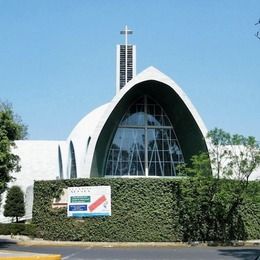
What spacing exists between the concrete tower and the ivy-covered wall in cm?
2125

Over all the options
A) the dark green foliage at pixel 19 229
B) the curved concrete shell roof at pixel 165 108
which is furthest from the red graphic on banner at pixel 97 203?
the curved concrete shell roof at pixel 165 108

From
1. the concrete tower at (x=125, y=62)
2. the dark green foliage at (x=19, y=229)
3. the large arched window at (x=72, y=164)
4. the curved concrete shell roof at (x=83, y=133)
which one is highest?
the concrete tower at (x=125, y=62)

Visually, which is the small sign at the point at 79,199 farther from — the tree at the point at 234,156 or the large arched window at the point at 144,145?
the large arched window at the point at 144,145

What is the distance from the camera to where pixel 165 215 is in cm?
2769

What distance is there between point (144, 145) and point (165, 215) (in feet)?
36.1

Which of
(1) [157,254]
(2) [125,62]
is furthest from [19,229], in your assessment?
(2) [125,62]

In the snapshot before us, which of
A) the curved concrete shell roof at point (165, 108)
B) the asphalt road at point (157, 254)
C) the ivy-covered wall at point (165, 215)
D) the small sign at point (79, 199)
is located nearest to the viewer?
the asphalt road at point (157, 254)

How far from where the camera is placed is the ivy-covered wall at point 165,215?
1081 inches

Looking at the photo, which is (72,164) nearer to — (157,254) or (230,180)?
(230,180)

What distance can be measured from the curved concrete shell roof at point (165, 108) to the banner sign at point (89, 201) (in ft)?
21.3

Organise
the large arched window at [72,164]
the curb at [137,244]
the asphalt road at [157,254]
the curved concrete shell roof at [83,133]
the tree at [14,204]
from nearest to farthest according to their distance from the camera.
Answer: the asphalt road at [157,254], the curb at [137,244], the curved concrete shell roof at [83,133], the large arched window at [72,164], the tree at [14,204]

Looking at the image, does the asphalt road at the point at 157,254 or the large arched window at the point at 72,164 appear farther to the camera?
the large arched window at the point at 72,164

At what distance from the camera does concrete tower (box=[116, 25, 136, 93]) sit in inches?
1909

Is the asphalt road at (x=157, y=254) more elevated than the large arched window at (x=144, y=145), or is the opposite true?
the large arched window at (x=144, y=145)
